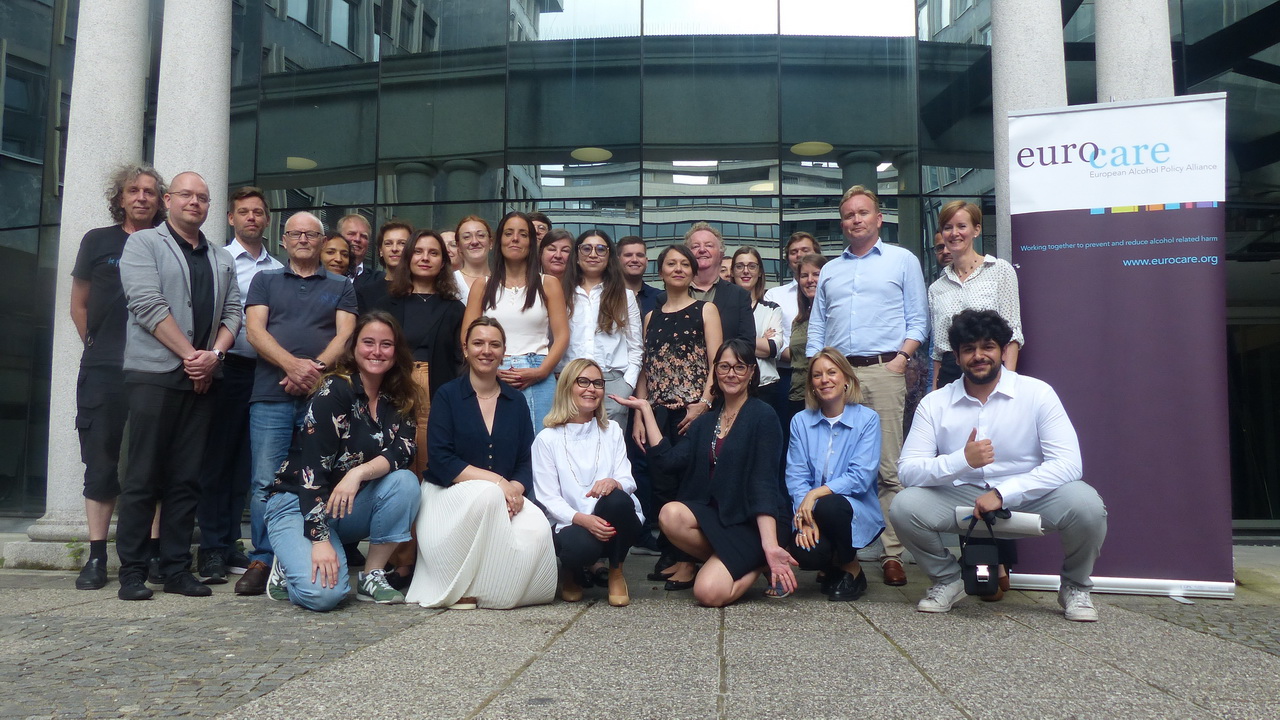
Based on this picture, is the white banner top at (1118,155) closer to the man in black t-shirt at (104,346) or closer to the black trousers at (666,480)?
the black trousers at (666,480)

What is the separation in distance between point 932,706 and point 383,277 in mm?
4209

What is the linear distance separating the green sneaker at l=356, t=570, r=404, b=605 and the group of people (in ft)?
0.06

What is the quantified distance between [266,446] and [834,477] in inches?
121

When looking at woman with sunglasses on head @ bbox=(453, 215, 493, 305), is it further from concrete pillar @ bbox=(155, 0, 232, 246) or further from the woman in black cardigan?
concrete pillar @ bbox=(155, 0, 232, 246)

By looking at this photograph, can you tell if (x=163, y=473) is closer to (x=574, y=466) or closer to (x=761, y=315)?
(x=574, y=466)

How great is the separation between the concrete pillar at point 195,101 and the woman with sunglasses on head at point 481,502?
332cm

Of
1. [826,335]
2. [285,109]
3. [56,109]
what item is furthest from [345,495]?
[56,109]

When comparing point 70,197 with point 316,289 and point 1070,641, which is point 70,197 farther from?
point 1070,641

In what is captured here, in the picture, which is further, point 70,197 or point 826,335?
point 70,197

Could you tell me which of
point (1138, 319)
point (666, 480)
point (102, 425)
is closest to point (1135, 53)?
point (1138, 319)

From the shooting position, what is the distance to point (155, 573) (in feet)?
17.4

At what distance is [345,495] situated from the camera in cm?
459

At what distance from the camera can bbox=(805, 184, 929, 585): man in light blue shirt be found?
5.60m

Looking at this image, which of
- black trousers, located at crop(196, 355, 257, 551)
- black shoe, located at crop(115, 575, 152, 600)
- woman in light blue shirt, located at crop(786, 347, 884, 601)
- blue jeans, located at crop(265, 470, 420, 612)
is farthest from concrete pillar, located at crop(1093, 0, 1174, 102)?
black shoe, located at crop(115, 575, 152, 600)
